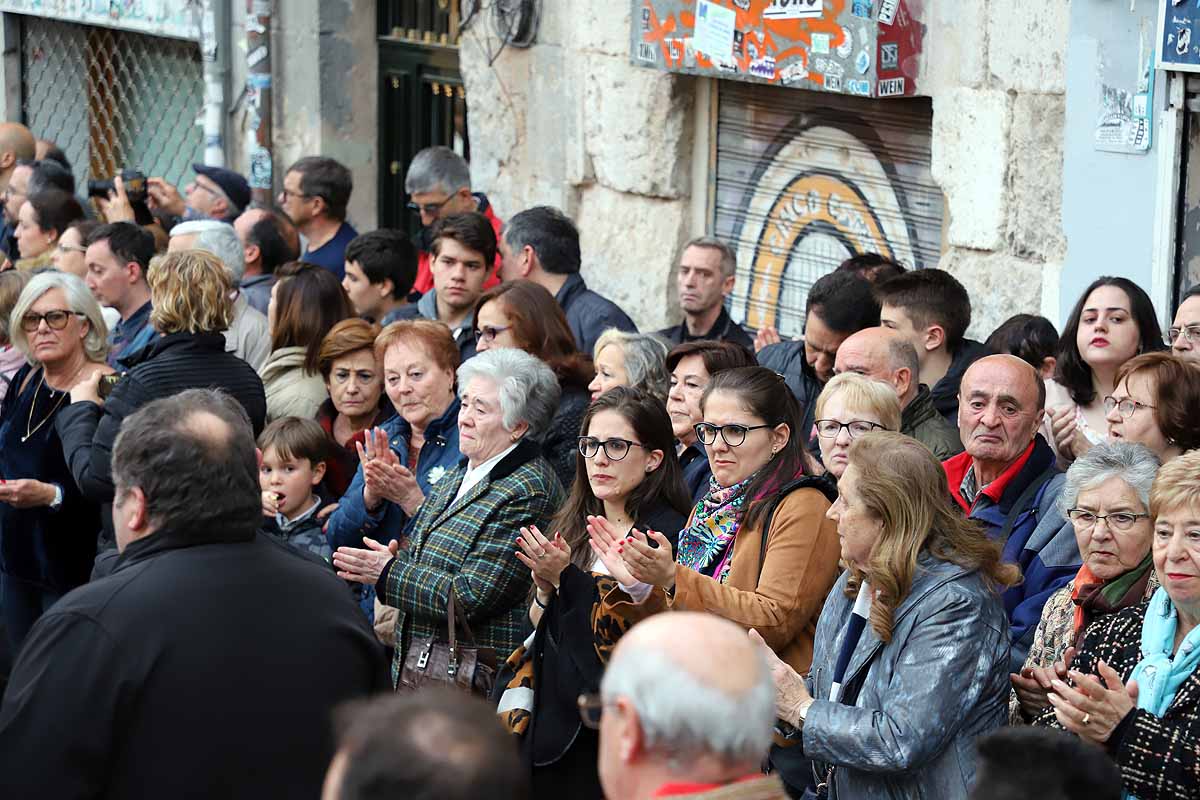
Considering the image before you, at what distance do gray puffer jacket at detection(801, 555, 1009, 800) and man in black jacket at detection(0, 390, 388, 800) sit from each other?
111cm

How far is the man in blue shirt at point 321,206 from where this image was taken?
8.84 metres

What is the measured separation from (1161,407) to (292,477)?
3.00 meters

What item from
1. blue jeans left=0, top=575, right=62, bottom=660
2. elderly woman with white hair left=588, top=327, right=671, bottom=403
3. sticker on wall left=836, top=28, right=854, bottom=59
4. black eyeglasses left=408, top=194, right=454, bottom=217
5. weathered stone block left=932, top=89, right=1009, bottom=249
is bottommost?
blue jeans left=0, top=575, right=62, bottom=660

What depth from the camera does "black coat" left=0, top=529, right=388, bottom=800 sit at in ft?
10.6

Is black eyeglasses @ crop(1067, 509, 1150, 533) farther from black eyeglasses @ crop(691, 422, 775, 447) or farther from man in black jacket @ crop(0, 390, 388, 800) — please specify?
man in black jacket @ crop(0, 390, 388, 800)

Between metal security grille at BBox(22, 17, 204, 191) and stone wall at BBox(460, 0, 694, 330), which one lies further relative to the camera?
metal security grille at BBox(22, 17, 204, 191)

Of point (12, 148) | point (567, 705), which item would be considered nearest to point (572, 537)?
point (567, 705)

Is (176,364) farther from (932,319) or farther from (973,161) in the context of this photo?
(973,161)

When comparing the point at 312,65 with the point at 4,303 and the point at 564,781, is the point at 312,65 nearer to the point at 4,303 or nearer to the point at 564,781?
the point at 4,303

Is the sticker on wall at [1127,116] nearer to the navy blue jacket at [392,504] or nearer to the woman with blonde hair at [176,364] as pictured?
the navy blue jacket at [392,504]

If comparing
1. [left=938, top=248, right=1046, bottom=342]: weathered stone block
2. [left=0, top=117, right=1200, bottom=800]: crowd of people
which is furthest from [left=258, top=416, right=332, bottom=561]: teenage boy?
[left=938, top=248, right=1046, bottom=342]: weathered stone block

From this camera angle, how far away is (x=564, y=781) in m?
4.60

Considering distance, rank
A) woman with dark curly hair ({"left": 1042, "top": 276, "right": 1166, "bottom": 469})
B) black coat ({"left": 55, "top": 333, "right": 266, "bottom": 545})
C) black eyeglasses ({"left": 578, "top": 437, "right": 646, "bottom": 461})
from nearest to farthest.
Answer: black eyeglasses ({"left": 578, "top": 437, "right": 646, "bottom": 461}), woman with dark curly hair ({"left": 1042, "top": 276, "right": 1166, "bottom": 469}), black coat ({"left": 55, "top": 333, "right": 266, "bottom": 545})

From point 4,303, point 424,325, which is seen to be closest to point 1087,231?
point 424,325
